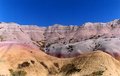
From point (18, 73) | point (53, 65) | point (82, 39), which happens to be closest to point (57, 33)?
point (82, 39)

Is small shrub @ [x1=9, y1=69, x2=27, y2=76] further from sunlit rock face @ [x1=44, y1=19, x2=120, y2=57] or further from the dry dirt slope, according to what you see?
sunlit rock face @ [x1=44, y1=19, x2=120, y2=57]

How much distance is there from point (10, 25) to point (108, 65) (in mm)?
95494

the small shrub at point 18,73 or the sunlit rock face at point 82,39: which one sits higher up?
the sunlit rock face at point 82,39

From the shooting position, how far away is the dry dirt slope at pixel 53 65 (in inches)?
3174

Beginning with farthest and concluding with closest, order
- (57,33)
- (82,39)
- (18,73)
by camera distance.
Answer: (57,33)
(82,39)
(18,73)

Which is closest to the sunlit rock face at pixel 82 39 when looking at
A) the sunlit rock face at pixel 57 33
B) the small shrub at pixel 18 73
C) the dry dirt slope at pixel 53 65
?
the sunlit rock face at pixel 57 33

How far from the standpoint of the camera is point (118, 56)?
335 feet

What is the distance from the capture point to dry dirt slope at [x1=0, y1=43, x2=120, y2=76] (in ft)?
265

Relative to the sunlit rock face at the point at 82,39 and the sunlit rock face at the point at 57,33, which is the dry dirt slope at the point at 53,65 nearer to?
the sunlit rock face at the point at 82,39

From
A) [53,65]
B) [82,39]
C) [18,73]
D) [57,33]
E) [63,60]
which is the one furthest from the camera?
[57,33]

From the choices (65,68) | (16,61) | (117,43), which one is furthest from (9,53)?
(117,43)

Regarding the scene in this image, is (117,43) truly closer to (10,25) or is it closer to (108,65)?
(108,65)

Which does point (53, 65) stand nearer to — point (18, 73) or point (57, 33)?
point (18, 73)

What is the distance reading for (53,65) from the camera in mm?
90062
